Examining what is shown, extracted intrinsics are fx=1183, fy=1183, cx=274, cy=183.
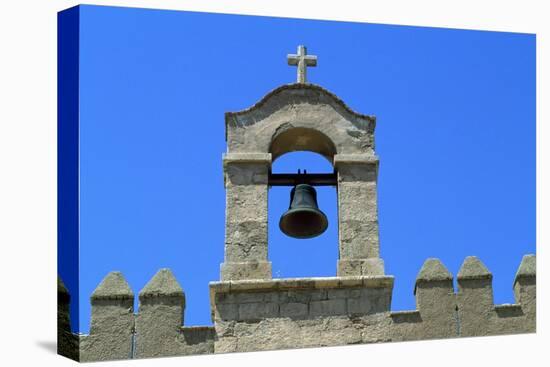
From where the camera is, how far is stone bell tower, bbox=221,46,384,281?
38.5 feet

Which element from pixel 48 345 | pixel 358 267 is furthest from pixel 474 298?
pixel 48 345

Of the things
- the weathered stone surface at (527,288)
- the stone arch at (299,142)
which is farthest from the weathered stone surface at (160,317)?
the weathered stone surface at (527,288)

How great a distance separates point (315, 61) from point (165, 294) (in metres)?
2.96

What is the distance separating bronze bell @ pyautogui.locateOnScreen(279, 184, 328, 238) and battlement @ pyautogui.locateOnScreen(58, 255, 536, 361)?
2.21ft

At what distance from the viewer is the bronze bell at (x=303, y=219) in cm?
1202

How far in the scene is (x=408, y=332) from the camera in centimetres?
1188

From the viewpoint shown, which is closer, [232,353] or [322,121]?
[232,353]

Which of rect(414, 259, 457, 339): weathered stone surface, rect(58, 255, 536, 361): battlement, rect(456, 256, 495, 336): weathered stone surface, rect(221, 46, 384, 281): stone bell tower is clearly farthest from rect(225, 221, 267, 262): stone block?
rect(456, 256, 495, 336): weathered stone surface

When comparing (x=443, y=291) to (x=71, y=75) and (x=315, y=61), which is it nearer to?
(x=315, y=61)

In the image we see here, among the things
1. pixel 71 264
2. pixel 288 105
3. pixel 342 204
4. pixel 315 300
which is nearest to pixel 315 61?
pixel 288 105

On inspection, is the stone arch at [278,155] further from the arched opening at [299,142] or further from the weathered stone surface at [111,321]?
the weathered stone surface at [111,321]

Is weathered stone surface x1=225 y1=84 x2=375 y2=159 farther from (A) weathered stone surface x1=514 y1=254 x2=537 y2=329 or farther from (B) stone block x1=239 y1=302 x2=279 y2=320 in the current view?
(A) weathered stone surface x1=514 y1=254 x2=537 y2=329

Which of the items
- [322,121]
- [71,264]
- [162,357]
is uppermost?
[322,121]

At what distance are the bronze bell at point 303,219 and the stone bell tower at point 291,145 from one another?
256mm
